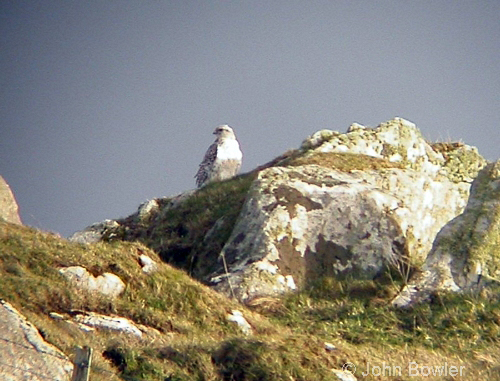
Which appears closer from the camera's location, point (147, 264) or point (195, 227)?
point (147, 264)

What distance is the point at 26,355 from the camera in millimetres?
9555

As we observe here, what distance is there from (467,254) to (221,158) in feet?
54.4

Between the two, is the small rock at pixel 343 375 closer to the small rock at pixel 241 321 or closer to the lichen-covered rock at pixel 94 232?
the small rock at pixel 241 321

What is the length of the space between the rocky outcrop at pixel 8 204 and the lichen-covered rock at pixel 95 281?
7.53 m

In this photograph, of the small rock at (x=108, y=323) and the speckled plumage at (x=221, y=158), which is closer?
the small rock at (x=108, y=323)

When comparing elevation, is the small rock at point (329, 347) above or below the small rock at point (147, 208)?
below

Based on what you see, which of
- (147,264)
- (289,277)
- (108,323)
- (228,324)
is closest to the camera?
(108,323)

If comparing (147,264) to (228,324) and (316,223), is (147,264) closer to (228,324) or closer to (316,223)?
(228,324)

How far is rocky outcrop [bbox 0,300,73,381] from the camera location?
30.4ft

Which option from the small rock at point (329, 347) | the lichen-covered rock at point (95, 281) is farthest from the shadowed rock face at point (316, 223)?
the small rock at point (329, 347)

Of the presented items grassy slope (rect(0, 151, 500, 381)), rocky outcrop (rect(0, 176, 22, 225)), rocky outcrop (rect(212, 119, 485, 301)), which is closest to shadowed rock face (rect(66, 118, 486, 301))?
rocky outcrop (rect(212, 119, 485, 301))

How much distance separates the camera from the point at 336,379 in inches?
429

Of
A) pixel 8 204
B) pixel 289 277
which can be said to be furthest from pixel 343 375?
pixel 8 204

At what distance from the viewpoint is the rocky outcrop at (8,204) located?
2158cm
